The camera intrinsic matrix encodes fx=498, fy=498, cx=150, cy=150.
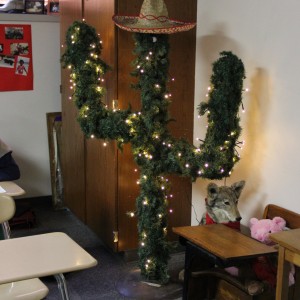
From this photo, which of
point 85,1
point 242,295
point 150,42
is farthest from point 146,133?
point 85,1

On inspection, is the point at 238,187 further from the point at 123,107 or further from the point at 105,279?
the point at 105,279

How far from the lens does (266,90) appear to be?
3.09m

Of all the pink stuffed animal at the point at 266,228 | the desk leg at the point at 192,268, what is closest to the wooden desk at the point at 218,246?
Result: the desk leg at the point at 192,268

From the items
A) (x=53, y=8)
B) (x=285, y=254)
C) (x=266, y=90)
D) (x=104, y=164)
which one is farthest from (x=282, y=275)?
(x=53, y=8)

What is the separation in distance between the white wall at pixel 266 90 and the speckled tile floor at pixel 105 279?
0.70 metres

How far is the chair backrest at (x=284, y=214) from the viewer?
2885mm

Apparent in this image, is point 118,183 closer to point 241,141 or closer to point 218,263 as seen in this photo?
point 241,141

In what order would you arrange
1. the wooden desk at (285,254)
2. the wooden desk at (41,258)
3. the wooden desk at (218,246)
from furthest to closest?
1. the wooden desk at (218,246)
2. the wooden desk at (285,254)
3. the wooden desk at (41,258)

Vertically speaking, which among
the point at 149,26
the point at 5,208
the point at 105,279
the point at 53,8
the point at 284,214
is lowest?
the point at 105,279

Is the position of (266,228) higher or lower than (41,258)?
lower

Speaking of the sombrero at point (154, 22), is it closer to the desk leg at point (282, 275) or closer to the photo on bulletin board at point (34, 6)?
the desk leg at point (282, 275)

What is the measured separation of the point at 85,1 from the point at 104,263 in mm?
2042

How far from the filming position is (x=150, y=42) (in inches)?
120

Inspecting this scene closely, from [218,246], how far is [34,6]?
127 inches
